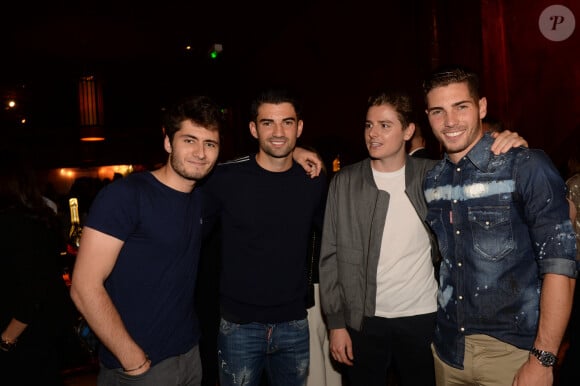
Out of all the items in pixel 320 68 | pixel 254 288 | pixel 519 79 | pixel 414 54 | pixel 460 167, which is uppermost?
pixel 320 68

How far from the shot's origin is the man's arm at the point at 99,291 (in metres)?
1.55

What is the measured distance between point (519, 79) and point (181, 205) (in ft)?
13.7

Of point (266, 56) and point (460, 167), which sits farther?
point (266, 56)

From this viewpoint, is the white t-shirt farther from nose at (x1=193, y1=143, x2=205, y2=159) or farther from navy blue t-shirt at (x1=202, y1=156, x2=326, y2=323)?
nose at (x1=193, y1=143, x2=205, y2=159)

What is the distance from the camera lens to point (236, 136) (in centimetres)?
1105

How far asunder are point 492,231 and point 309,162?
1070mm

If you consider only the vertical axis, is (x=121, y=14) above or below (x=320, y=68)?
above

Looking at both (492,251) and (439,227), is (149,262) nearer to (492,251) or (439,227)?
(439,227)

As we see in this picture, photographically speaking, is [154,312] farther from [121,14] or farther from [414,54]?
[121,14]

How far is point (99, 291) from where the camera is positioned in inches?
61.3

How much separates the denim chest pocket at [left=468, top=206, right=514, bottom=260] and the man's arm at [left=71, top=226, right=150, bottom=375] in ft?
4.58

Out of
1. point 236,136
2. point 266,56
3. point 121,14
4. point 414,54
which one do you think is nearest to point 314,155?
point 414,54

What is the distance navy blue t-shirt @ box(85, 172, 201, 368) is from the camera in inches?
64.4

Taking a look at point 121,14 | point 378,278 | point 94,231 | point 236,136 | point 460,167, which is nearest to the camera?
point 94,231
